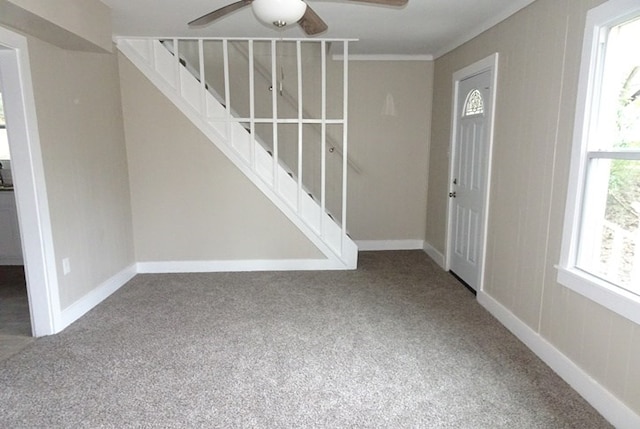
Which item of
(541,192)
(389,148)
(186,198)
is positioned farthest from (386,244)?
(541,192)

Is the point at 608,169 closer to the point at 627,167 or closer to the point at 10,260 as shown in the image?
the point at 627,167

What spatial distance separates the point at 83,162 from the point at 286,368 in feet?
7.91

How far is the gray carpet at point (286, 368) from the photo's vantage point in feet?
6.68

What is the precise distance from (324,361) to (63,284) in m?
2.09

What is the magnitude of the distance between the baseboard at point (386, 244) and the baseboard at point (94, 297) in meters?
2.77

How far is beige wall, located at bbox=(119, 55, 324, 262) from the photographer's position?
13.4 feet

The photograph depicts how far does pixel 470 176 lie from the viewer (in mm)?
3824

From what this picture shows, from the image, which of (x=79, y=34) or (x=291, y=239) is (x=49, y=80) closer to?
(x=79, y=34)

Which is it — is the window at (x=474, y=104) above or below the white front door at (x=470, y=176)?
above

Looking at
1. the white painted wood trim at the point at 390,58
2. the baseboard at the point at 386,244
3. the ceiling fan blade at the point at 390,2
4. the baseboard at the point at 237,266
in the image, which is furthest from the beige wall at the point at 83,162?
the baseboard at the point at 386,244

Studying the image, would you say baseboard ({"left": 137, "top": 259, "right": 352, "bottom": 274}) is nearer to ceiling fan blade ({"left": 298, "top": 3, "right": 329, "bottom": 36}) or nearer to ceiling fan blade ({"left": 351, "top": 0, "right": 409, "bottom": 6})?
ceiling fan blade ({"left": 298, "top": 3, "right": 329, "bottom": 36})

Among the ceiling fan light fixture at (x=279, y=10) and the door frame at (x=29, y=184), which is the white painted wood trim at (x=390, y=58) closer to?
the ceiling fan light fixture at (x=279, y=10)

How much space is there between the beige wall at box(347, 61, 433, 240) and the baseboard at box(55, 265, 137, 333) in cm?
268

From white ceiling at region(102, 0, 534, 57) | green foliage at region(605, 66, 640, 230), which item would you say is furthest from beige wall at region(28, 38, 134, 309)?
green foliage at region(605, 66, 640, 230)
